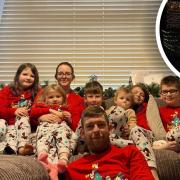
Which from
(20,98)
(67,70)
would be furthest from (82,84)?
(20,98)

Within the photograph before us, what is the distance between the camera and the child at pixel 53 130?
2506 millimetres

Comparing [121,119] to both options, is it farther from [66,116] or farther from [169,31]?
[169,31]

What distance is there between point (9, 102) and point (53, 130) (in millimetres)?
705

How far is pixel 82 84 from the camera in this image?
4324mm

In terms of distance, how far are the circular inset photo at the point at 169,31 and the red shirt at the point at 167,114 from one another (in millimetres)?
1083

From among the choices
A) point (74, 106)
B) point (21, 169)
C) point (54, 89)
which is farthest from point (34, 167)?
point (74, 106)

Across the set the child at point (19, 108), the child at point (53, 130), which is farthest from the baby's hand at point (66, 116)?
the child at point (19, 108)

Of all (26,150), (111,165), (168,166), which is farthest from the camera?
(26,150)

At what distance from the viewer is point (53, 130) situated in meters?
2.74

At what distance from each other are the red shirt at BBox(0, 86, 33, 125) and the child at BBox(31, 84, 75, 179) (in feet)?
0.71

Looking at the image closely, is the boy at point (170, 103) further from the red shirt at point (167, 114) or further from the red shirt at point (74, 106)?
the red shirt at point (74, 106)

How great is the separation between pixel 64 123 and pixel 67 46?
63.5 inches

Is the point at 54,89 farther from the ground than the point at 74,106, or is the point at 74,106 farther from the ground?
Result: the point at 54,89

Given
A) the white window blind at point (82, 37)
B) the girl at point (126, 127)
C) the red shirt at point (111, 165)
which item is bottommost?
the red shirt at point (111, 165)
